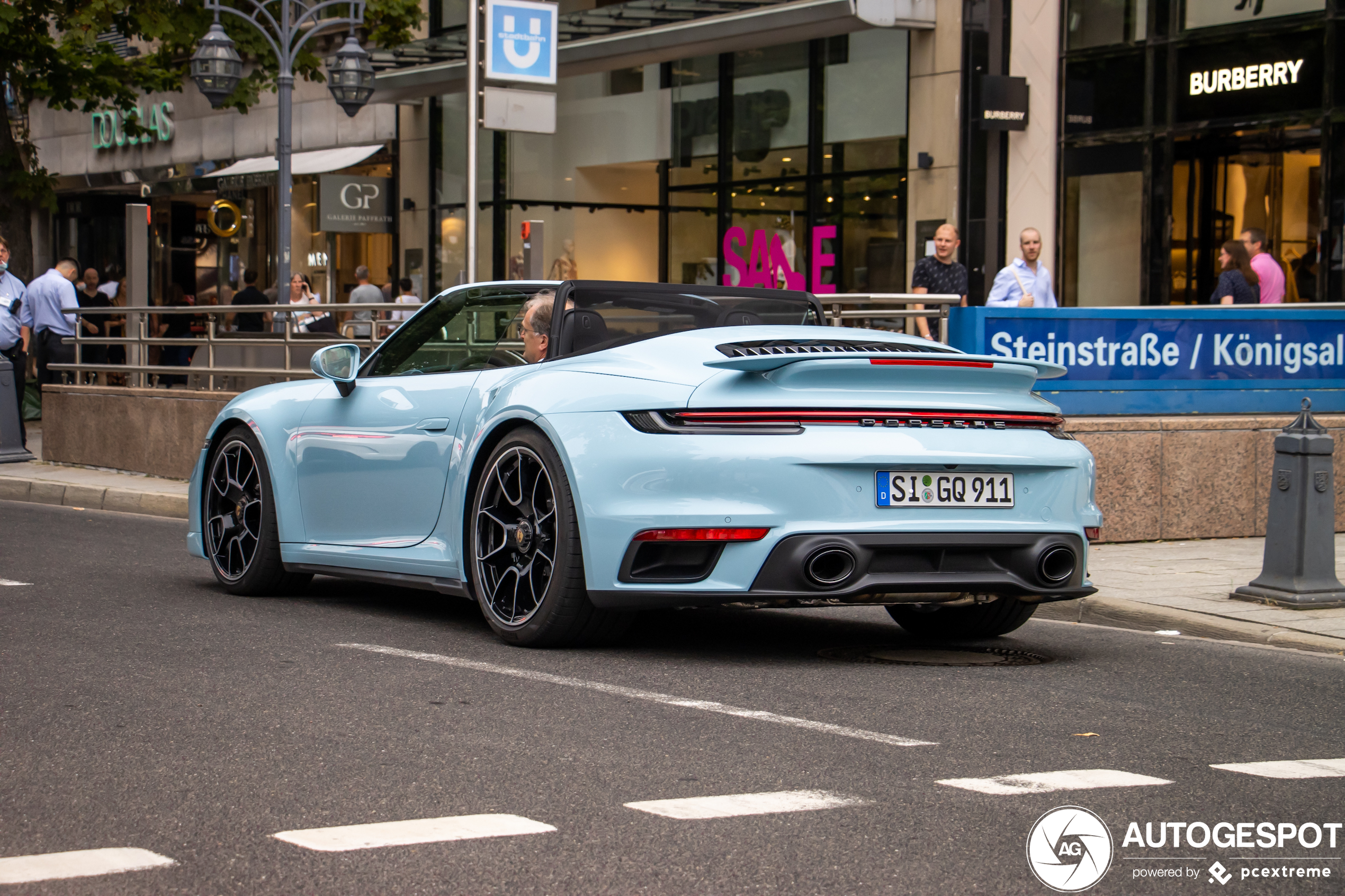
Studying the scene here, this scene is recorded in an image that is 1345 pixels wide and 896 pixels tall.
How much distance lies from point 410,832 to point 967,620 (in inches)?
143

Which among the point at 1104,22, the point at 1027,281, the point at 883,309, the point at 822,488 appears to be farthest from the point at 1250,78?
the point at 822,488

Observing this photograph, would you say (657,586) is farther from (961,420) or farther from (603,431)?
(961,420)

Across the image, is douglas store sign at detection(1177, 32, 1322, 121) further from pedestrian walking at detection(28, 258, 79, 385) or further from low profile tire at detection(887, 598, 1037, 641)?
low profile tire at detection(887, 598, 1037, 641)

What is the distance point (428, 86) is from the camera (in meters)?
28.1

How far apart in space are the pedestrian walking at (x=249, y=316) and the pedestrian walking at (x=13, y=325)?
2096 mm

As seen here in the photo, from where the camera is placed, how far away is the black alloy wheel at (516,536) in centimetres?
627

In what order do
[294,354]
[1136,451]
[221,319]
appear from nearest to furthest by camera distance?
[1136,451], [294,354], [221,319]

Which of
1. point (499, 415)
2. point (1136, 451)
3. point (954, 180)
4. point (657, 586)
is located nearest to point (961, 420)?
point (657, 586)

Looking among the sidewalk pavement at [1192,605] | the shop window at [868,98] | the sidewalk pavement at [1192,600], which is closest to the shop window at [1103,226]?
the shop window at [868,98]

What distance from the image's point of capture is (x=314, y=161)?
3209 centimetres

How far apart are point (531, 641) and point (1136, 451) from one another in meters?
5.46

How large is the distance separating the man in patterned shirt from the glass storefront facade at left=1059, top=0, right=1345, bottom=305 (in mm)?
6701

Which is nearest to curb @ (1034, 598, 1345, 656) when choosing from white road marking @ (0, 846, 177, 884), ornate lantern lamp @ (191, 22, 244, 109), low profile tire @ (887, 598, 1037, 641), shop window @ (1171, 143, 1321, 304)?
low profile tire @ (887, 598, 1037, 641)

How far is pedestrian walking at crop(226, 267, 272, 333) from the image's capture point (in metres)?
15.8
